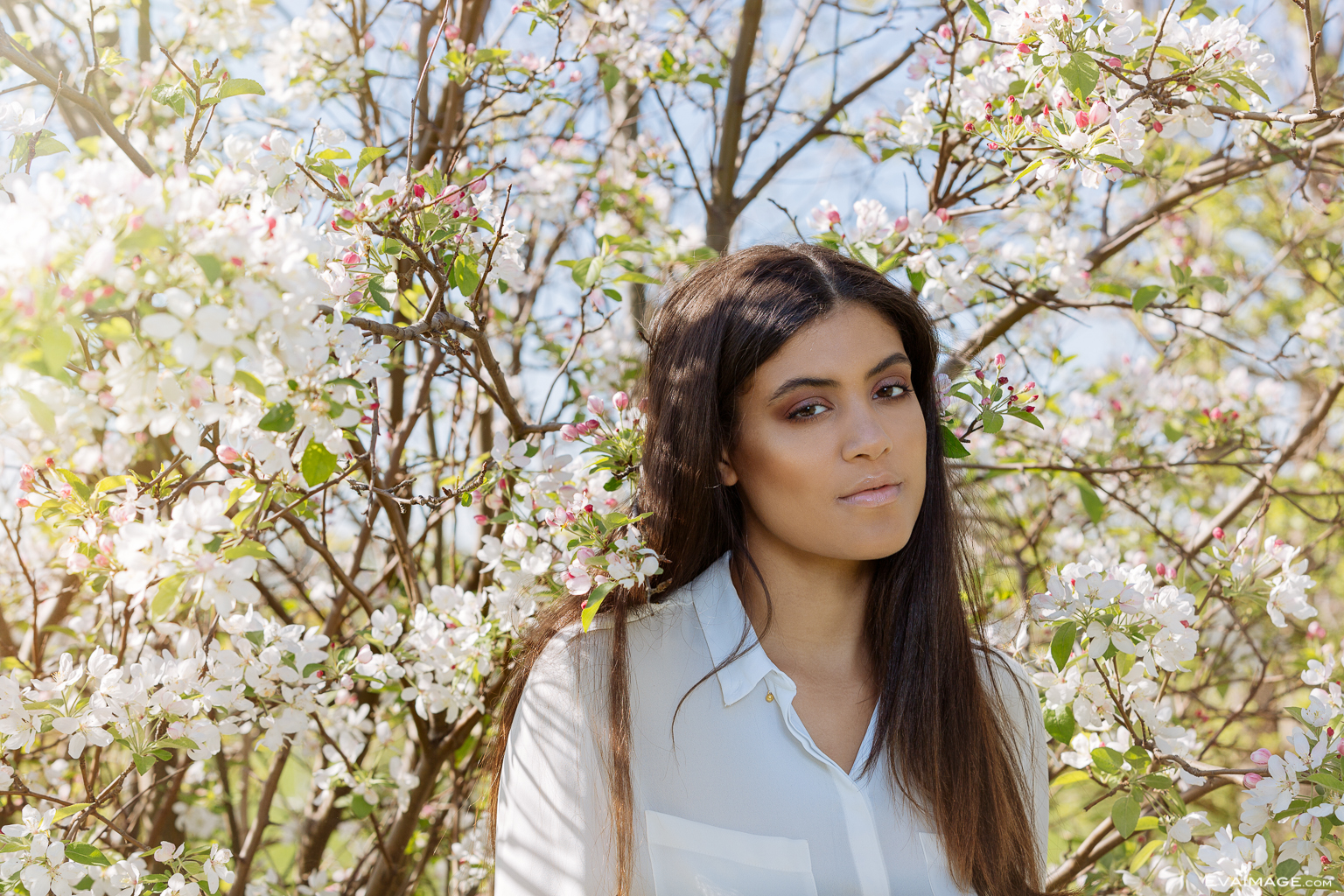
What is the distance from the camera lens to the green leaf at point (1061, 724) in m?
1.72

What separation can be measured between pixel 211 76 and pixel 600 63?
131 centimetres

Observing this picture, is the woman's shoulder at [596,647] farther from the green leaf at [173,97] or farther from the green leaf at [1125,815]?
the green leaf at [173,97]

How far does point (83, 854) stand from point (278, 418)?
72 centimetres

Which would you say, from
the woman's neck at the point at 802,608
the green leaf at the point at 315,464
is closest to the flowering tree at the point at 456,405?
the green leaf at the point at 315,464

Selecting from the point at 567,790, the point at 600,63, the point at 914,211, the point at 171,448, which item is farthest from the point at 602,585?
the point at 600,63

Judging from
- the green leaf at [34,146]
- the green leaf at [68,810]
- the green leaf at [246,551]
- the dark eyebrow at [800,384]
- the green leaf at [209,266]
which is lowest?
the green leaf at [68,810]

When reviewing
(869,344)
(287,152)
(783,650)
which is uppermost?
(287,152)

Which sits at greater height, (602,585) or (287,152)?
(287,152)

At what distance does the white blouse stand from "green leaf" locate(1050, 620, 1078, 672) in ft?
1.17

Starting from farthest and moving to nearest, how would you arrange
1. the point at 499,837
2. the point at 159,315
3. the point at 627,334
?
the point at 627,334 < the point at 499,837 < the point at 159,315

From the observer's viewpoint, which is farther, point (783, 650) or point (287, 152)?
point (783, 650)

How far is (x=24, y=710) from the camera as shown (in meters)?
1.33

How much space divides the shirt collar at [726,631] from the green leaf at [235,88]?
1.08 metres

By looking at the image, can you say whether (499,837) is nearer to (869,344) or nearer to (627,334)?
(869,344)
